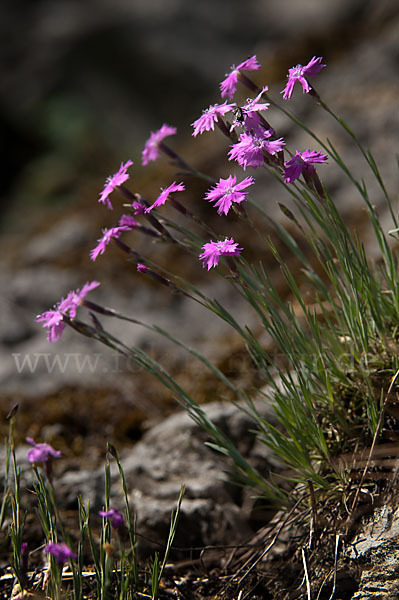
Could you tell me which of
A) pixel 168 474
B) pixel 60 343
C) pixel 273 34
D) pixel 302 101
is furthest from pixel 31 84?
pixel 168 474

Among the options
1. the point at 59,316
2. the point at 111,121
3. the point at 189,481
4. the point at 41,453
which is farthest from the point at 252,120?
the point at 111,121

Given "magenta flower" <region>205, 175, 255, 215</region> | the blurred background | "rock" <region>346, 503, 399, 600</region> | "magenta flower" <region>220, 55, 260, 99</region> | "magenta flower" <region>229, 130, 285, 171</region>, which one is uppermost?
the blurred background

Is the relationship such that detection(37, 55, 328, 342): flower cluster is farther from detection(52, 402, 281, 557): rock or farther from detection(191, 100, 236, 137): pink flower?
detection(52, 402, 281, 557): rock

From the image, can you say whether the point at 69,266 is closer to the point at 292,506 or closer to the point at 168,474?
the point at 168,474

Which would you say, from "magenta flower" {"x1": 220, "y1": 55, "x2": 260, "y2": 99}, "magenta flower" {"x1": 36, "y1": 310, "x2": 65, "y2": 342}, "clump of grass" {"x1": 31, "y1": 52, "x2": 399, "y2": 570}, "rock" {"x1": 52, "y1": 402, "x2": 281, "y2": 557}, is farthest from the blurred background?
"magenta flower" {"x1": 220, "y1": 55, "x2": 260, "y2": 99}

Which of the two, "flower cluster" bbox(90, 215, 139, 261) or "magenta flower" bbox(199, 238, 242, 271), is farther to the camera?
"flower cluster" bbox(90, 215, 139, 261)

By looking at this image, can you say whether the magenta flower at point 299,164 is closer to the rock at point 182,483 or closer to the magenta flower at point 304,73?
the magenta flower at point 304,73

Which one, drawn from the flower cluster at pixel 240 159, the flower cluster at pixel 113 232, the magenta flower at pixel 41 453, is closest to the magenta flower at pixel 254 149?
the flower cluster at pixel 240 159
